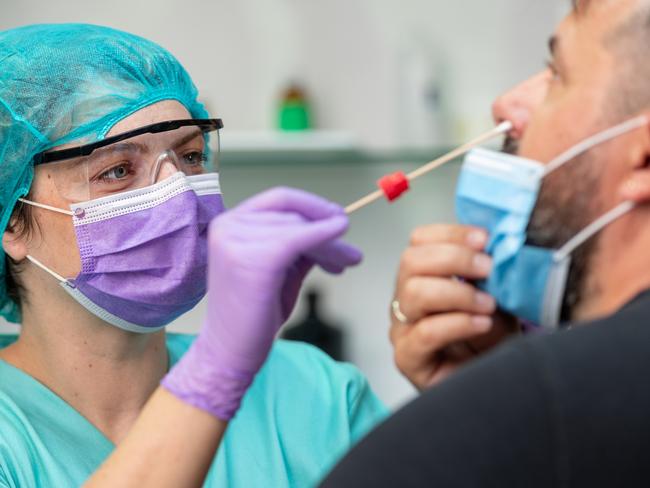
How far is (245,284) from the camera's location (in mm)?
952

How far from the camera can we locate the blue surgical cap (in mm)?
1386

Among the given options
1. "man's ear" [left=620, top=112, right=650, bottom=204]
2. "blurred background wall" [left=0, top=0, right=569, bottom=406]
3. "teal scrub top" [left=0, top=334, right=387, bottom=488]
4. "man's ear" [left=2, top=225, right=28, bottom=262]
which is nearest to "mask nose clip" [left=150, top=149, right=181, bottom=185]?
"man's ear" [left=2, top=225, right=28, bottom=262]

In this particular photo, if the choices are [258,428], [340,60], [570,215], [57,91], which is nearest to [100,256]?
[57,91]

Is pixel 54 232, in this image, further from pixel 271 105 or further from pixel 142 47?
pixel 271 105

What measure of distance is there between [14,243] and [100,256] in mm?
171

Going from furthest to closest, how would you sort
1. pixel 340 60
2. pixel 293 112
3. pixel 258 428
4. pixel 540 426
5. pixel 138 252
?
pixel 340 60 → pixel 293 112 → pixel 258 428 → pixel 138 252 → pixel 540 426

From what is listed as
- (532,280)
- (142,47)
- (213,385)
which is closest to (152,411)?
(213,385)

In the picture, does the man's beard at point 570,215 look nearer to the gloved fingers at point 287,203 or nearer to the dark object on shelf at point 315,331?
the gloved fingers at point 287,203

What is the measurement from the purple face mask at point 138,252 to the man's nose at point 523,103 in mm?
533

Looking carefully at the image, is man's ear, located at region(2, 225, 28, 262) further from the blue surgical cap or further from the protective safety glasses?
the protective safety glasses

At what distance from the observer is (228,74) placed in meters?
2.86

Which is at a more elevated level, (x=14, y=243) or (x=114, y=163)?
(x=114, y=163)

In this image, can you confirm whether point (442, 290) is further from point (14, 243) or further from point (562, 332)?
point (14, 243)

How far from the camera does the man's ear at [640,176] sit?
91 cm
